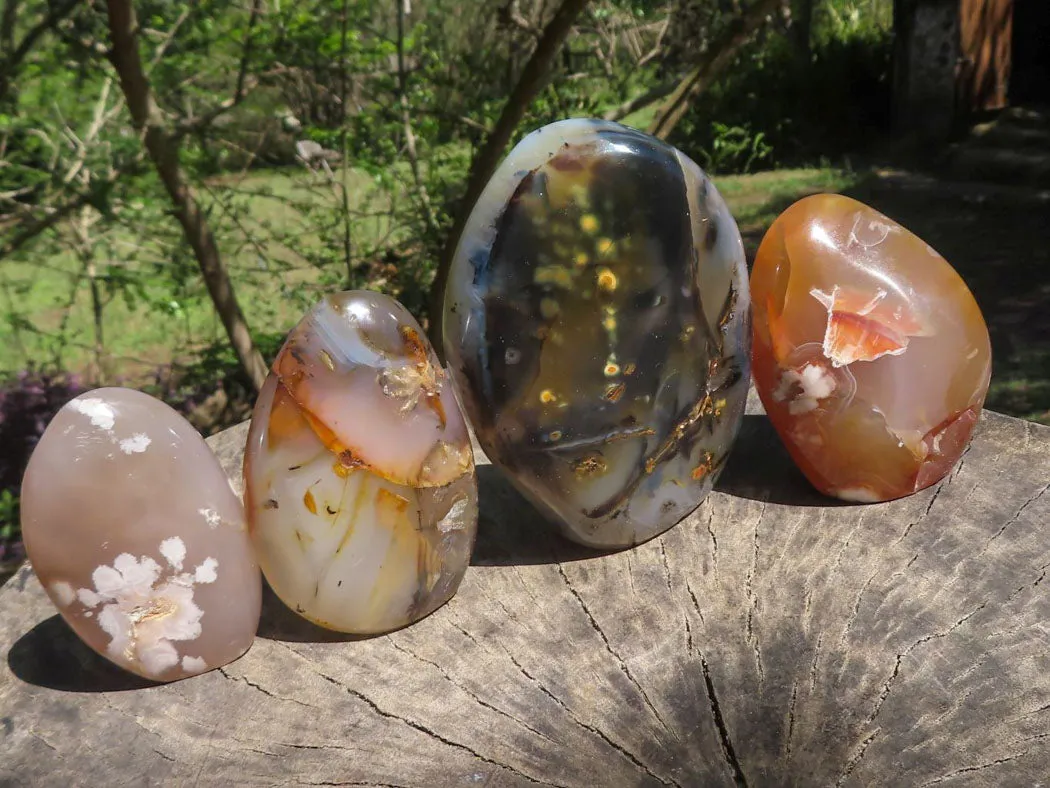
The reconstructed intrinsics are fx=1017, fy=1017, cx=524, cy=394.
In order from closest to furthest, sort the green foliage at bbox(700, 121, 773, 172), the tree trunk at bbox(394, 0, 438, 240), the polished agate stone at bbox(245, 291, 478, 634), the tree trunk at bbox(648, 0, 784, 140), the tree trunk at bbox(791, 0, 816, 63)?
the polished agate stone at bbox(245, 291, 478, 634)
the tree trunk at bbox(648, 0, 784, 140)
the tree trunk at bbox(394, 0, 438, 240)
the green foliage at bbox(700, 121, 773, 172)
the tree trunk at bbox(791, 0, 816, 63)

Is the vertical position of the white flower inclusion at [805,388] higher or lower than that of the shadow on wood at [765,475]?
higher

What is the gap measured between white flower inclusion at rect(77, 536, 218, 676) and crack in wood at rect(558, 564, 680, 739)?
1.74 ft

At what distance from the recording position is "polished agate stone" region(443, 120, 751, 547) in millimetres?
1405

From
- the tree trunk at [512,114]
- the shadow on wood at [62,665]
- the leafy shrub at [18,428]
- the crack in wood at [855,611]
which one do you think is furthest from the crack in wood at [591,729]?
the leafy shrub at [18,428]

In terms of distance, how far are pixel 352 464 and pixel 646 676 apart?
493mm

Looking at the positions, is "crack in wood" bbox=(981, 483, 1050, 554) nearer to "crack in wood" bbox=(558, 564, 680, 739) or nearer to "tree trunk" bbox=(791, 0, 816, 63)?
"crack in wood" bbox=(558, 564, 680, 739)

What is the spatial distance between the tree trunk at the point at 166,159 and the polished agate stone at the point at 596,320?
139cm

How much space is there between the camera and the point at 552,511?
157 centimetres

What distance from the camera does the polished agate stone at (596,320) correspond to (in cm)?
141

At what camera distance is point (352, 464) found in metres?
1.33

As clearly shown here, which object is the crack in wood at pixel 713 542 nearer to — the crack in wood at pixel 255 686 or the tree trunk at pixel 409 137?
the crack in wood at pixel 255 686

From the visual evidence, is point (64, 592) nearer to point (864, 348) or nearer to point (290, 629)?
point (290, 629)

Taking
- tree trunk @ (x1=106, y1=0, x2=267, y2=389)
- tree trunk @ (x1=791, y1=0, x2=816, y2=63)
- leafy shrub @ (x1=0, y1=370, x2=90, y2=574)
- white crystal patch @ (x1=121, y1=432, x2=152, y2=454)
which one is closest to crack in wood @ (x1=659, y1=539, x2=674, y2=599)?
white crystal patch @ (x1=121, y1=432, x2=152, y2=454)

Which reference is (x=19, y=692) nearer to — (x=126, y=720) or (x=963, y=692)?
(x=126, y=720)
